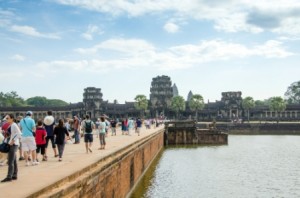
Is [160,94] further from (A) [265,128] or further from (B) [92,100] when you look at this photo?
(A) [265,128]

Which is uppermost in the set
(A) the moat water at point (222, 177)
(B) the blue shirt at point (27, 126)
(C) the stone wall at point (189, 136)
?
(B) the blue shirt at point (27, 126)

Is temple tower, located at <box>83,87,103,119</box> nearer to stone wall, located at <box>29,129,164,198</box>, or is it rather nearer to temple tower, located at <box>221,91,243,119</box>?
temple tower, located at <box>221,91,243,119</box>

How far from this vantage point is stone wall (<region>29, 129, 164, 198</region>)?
9.37 meters

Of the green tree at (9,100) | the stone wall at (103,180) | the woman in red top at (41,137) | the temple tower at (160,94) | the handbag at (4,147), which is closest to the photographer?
the stone wall at (103,180)

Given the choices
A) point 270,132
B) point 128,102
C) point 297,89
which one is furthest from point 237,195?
point 297,89

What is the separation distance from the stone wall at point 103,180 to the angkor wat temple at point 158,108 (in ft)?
394

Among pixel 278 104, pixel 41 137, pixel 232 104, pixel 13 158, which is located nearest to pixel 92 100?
pixel 232 104

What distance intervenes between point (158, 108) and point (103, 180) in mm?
135287

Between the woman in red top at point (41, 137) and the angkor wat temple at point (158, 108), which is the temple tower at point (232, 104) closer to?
Answer: the angkor wat temple at point (158, 108)

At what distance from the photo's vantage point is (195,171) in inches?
1254

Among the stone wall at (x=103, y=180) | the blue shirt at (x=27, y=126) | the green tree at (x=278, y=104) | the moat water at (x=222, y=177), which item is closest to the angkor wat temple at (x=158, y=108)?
the green tree at (x=278, y=104)

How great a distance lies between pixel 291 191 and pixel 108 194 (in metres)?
13.7

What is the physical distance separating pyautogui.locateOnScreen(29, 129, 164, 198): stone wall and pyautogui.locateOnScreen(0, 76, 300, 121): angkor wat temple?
120137 mm

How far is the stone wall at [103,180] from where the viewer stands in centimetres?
937
